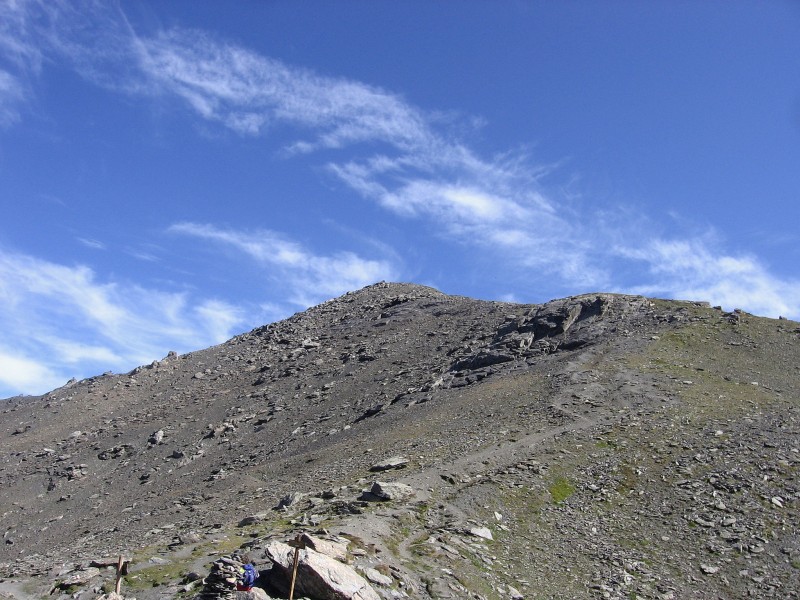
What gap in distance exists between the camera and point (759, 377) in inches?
2192

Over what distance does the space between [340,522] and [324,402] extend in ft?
134

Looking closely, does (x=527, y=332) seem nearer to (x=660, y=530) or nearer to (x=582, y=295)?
(x=582, y=295)

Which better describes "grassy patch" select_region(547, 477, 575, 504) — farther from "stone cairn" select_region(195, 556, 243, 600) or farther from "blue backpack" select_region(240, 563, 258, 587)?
"stone cairn" select_region(195, 556, 243, 600)

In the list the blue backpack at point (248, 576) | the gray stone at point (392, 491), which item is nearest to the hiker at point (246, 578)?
the blue backpack at point (248, 576)

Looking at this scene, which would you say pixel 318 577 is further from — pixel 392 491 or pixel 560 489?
pixel 560 489

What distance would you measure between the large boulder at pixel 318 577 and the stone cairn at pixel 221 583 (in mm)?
1464

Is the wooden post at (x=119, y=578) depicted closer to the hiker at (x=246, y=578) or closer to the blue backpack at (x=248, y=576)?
the hiker at (x=246, y=578)

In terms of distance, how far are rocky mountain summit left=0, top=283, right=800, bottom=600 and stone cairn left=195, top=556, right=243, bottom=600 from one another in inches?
43.9

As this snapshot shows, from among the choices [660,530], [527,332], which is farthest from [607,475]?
[527,332]

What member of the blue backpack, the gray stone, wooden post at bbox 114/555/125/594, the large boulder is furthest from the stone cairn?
the gray stone

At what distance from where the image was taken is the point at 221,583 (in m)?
24.5

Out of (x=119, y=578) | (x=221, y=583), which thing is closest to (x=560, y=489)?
(x=221, y=583)

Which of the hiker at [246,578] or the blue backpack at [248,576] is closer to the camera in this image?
the hiker at [246,578]

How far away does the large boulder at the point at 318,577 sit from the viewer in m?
24.2
